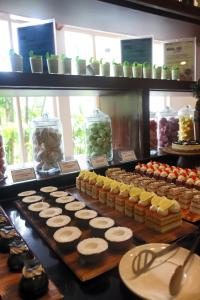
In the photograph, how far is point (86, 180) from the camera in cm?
110

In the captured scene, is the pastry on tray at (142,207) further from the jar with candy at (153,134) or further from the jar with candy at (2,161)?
the jar with candy at (153,134)

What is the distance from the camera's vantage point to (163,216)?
2.50 feet

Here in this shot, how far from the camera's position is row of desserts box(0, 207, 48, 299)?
0.50 meters

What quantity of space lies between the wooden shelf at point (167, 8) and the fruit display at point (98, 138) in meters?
0.57

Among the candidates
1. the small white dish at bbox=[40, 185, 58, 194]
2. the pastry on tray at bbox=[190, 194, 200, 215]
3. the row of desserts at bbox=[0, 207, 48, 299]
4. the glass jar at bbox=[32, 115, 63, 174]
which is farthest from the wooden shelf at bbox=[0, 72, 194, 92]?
the pastry on tray at bbox=[190, 194, 200, 215]

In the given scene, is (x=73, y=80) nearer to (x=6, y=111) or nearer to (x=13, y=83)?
(x=13, y=83)

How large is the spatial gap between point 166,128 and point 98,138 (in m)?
0.54

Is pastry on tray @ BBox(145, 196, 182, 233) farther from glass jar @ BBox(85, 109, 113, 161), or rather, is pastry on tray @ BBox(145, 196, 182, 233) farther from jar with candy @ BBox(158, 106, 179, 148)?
jar with candy @ BBox(158, 106, 179, 148)

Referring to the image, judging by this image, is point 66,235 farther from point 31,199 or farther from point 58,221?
point 31,199

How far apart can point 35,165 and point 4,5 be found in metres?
0.69

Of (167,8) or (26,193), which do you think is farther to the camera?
(167,8)

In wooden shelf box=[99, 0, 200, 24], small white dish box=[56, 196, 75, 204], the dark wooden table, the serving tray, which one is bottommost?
the dark wooden table

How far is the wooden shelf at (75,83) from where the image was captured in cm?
97

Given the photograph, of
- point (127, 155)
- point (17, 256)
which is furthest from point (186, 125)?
point (17, 256)
